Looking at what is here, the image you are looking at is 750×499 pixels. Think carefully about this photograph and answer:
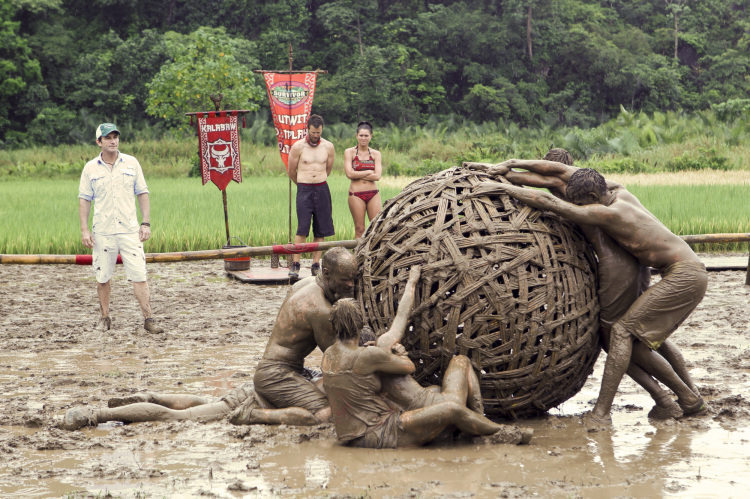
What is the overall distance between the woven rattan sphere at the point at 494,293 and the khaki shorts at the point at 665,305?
0.93 feet

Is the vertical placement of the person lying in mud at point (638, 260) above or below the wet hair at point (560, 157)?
below

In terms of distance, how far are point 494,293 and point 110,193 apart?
4710mm

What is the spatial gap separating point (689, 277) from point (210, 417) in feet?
10.6

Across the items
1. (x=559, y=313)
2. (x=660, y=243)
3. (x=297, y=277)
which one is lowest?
(x=297, y=277)

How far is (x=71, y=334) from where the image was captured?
8.36 meters

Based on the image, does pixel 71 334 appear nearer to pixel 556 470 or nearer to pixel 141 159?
pixel 556 470

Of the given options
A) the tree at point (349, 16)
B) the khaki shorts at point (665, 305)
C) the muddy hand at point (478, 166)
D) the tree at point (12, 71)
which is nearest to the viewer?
the khaki shorts at point (665, 305)

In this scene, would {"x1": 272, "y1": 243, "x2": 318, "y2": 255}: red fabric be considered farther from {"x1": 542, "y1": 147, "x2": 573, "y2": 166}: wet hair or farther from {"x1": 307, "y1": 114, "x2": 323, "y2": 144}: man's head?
{"x1": 542, "y1": 147, "x2": 573, "y2": 166}: wet hair

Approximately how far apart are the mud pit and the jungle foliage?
33.7m

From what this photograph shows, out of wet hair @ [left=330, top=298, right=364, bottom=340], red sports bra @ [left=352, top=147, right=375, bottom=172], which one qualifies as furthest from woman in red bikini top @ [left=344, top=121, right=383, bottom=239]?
wet hair @ [left=330, top=298, right=364, bottom=340]

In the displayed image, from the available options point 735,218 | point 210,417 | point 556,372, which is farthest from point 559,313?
point 735,218

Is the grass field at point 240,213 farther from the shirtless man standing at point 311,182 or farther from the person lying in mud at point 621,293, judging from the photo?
the person lying in mud at point 621,293

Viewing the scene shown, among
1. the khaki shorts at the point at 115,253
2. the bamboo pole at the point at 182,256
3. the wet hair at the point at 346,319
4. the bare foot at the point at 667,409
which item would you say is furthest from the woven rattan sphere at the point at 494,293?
the khaki shorts at the point at 115,253

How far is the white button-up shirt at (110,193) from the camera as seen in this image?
829 cm
